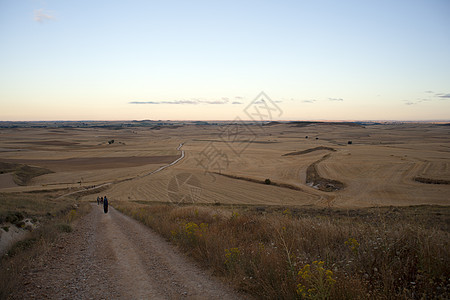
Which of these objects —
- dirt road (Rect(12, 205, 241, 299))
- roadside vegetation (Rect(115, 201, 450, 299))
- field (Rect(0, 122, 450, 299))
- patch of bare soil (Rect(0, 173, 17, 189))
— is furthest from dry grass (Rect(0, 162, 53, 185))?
roadside vegetation (Rect(115, 201, 450, 299))

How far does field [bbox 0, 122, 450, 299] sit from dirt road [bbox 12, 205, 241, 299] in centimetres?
45

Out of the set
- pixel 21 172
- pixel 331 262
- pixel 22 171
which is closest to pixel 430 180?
pixel 331 262

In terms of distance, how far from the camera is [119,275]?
598cm

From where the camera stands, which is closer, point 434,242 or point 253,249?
point 434,242

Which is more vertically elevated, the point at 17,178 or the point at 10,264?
the point at 10,264

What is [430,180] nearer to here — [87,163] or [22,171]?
[87,163]

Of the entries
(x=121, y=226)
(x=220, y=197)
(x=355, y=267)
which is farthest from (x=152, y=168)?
(x=355, y=267)

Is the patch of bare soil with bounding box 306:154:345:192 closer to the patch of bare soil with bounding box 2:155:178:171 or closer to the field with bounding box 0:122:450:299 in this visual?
the field with bounding box 0:122:450:299

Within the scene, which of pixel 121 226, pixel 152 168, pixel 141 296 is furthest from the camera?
pixel 152 168

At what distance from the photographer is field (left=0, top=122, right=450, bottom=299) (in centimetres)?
443

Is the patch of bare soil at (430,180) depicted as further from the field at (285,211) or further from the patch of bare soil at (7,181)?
the patch of bare soil at (7,181)

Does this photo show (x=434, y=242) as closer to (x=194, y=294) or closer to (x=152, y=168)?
(x=194, y=294)

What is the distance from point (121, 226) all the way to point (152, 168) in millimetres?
40929

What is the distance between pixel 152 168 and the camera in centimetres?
5209
